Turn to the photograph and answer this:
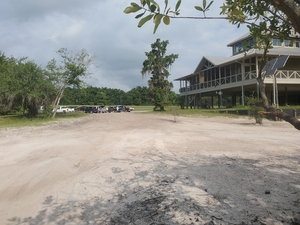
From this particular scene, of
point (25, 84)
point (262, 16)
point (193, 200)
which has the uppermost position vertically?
point (25, 84)

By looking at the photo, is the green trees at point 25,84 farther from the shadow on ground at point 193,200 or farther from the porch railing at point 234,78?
the shadow on ground at point 193,200

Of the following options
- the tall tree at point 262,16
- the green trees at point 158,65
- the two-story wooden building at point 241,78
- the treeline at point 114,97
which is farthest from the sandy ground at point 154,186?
the treeline at point 114,97

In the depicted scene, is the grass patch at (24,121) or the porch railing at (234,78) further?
the porch railing at (234,78)

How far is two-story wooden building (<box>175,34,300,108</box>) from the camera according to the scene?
91.4ft

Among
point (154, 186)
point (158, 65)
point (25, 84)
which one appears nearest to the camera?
point (154, 186)

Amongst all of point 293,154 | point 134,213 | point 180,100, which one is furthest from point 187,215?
point 180,100

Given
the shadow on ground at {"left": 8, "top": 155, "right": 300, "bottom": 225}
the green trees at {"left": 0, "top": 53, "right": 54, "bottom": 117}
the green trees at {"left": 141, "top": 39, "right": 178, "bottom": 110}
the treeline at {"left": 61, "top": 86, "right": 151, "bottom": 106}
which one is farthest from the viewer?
the treeline at {"left": 61, "top": 86, "right": 151, "bottom": 106}

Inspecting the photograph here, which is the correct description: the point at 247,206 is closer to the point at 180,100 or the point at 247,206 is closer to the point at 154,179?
the point at 154,179

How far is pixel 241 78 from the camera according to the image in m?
30.7

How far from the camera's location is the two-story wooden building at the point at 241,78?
91.4 ft

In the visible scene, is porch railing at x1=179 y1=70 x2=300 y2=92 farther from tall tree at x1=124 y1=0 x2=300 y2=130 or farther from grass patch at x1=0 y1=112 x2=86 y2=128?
tall tree at x1=124 y1=0 x2=300 y2=130

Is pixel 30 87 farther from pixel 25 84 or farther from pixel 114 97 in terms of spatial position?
pixel 114 97

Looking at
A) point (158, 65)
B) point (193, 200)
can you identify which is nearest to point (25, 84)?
point (158, 65)

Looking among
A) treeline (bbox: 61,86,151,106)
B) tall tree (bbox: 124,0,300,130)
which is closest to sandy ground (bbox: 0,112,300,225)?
tall tree (bbox: 124,0,300,130)
